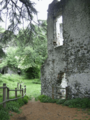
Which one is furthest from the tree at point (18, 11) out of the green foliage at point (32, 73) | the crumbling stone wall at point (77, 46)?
the green foliage at point (32, 73)

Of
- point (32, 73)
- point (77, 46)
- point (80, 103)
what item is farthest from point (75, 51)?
point (32, 73)

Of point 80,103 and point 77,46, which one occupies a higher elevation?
point 77,46

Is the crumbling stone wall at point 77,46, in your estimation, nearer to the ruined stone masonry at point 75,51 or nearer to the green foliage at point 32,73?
the ruined stone masonry at point 75,51

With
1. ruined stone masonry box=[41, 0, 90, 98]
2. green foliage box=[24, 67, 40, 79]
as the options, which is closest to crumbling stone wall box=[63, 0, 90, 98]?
ruined stone masonry box=[41, 0, 90, 98]

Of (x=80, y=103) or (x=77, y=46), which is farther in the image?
(x=77, y=46)

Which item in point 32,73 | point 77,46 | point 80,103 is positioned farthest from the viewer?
point 32,73

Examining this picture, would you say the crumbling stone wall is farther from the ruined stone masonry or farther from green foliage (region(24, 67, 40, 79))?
green foliage (region(24, 67, 40, 79))

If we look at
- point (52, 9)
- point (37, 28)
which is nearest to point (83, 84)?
point (37, 28)

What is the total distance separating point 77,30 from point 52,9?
3817 millimetres

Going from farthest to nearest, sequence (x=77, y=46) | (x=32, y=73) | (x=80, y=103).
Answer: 1. (x=32, y=73)
2. (x=77, y=46)
3. (x=80, y=103)

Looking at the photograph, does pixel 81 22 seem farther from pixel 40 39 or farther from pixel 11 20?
pixel 11 20

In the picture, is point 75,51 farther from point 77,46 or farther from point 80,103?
point 80,103

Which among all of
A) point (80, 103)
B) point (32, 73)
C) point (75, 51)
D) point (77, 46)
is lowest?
point (80, 103)

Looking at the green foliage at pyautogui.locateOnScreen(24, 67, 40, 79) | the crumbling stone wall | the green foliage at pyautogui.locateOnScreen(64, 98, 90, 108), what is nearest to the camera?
the green foliage at pyautogui.locateOnScreen(64, 98, 90, 108)
